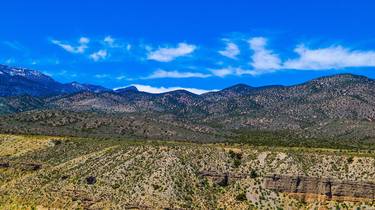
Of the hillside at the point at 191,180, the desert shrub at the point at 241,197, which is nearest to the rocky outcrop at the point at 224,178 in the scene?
the hillside at the point at 191,180

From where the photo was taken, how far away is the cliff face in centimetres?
11969

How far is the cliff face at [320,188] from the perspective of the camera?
119688mm

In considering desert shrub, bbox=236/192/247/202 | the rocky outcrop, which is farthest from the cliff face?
the rocky outcrop

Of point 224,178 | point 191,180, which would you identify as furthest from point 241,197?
point 191,180

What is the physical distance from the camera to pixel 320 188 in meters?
123

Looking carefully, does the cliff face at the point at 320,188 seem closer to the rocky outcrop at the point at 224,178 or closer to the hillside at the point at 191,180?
the hillside at the point at 191,180

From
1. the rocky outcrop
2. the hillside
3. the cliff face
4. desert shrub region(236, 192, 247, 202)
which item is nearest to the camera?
the cliff face

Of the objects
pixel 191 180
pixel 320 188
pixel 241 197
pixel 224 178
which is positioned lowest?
pixel 241 197

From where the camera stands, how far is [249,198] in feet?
409

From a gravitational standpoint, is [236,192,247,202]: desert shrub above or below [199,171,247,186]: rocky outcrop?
below

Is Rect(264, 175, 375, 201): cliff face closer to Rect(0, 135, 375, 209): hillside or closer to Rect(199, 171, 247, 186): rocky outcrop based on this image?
Rect(0, 135, 375, 209): hillside

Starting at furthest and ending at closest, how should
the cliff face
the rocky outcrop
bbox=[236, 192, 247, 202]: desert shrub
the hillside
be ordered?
the rocky outcrop, bbox=[236, 192, 247, 202]: desert shrub, the hillside, the cliff face

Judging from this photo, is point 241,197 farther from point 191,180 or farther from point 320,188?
point 320,188

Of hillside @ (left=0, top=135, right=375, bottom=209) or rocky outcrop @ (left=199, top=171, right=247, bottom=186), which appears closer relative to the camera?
hillside @ (left=0, top=135, right=375, bottom=209)
